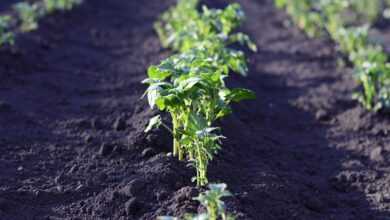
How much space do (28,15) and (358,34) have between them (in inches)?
179

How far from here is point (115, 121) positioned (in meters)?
6.14

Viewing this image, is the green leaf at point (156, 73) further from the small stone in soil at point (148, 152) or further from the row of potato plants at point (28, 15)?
the row of potato plants at point (28, 15)

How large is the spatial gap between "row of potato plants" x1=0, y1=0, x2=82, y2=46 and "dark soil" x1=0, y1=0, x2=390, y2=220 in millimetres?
204

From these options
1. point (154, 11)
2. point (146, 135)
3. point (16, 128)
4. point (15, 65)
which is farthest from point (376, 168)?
point (154, 11)

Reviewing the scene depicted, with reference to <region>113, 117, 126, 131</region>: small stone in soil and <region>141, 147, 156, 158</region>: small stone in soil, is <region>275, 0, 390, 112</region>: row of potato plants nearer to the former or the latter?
<region>113, 117, 126, 131</region>: small stone in soil

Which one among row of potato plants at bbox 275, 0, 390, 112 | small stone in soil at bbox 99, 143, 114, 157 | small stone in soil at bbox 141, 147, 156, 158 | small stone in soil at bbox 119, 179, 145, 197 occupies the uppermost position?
row of potato plants at bbox 275, 0, 390, 112

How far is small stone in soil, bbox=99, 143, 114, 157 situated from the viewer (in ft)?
17.2

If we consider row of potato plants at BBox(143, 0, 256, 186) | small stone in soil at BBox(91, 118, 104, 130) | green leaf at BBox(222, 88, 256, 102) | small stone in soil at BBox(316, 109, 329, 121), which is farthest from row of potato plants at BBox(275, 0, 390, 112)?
small stone in soil at BBox(91, 118, 104, 130)

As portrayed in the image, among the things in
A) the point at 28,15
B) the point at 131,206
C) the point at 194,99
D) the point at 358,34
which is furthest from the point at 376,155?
the point at 28,15

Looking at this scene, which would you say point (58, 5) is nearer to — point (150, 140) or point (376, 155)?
point (150, 140)

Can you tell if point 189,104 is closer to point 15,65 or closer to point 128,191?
point 128,191

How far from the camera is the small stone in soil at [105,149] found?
17.2 ft

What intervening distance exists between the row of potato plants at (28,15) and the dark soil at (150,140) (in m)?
0.20

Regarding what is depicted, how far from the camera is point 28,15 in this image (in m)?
9.41
